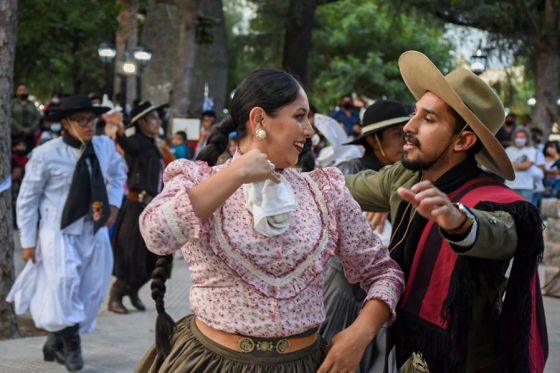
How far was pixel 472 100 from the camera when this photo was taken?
3.50 metres

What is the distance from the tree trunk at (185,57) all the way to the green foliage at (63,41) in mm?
8629

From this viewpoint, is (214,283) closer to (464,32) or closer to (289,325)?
(289,325)

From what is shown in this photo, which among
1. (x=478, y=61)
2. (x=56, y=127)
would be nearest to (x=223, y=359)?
(x=56, y=127)

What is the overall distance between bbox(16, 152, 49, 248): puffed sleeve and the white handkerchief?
4185 mm

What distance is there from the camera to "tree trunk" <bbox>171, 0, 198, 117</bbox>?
57.4 feet

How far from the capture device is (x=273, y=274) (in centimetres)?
315

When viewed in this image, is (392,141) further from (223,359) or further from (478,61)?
(478,61)

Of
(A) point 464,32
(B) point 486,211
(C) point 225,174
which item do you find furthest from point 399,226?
(A) point 464,32

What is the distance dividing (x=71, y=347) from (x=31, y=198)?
1.09 meters

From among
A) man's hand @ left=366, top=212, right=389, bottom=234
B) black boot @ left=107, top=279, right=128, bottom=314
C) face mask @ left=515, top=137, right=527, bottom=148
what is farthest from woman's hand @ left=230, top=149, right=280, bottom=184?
face mask @ left=515, top=137, right=527, bottom=148

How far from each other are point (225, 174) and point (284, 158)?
31 centimetres

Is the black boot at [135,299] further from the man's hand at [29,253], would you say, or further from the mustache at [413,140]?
the mustache at [413,140]

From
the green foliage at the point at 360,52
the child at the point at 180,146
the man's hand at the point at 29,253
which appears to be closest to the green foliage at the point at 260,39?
the green foliage at the point at 360,52

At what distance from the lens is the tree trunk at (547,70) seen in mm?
23859
